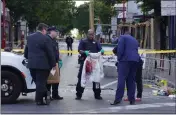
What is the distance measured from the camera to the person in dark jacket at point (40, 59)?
9.52m

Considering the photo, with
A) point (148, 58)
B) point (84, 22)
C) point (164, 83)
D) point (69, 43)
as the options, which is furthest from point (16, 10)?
point (164, 83)

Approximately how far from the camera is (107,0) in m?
32.4

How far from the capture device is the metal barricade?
1488 cm

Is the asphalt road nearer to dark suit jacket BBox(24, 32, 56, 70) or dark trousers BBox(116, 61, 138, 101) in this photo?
dark trousers BBox(116, 61, 138, 101)

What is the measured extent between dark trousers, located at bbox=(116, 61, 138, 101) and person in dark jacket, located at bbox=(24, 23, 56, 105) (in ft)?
5.05

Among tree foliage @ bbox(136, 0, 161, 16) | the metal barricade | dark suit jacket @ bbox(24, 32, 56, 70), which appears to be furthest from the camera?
tree foliage @ bbox(136, 0, 161, 16)

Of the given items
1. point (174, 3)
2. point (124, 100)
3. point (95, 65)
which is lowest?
point (124, 100)

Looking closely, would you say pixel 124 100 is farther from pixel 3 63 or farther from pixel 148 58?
pixel 148 58

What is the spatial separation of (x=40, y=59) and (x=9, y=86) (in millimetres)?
960

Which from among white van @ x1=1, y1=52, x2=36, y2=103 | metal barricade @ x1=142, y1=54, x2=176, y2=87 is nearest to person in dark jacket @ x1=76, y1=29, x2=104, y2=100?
white van @ x1=1, y1=52, x2=36, y2=103

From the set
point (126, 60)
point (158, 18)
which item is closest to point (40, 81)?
point (126, 60)

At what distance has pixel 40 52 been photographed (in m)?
9.55

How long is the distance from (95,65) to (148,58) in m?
4.95

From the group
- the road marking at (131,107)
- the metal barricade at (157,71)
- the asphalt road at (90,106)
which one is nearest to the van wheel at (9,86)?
the asphalt road at (90,106)
